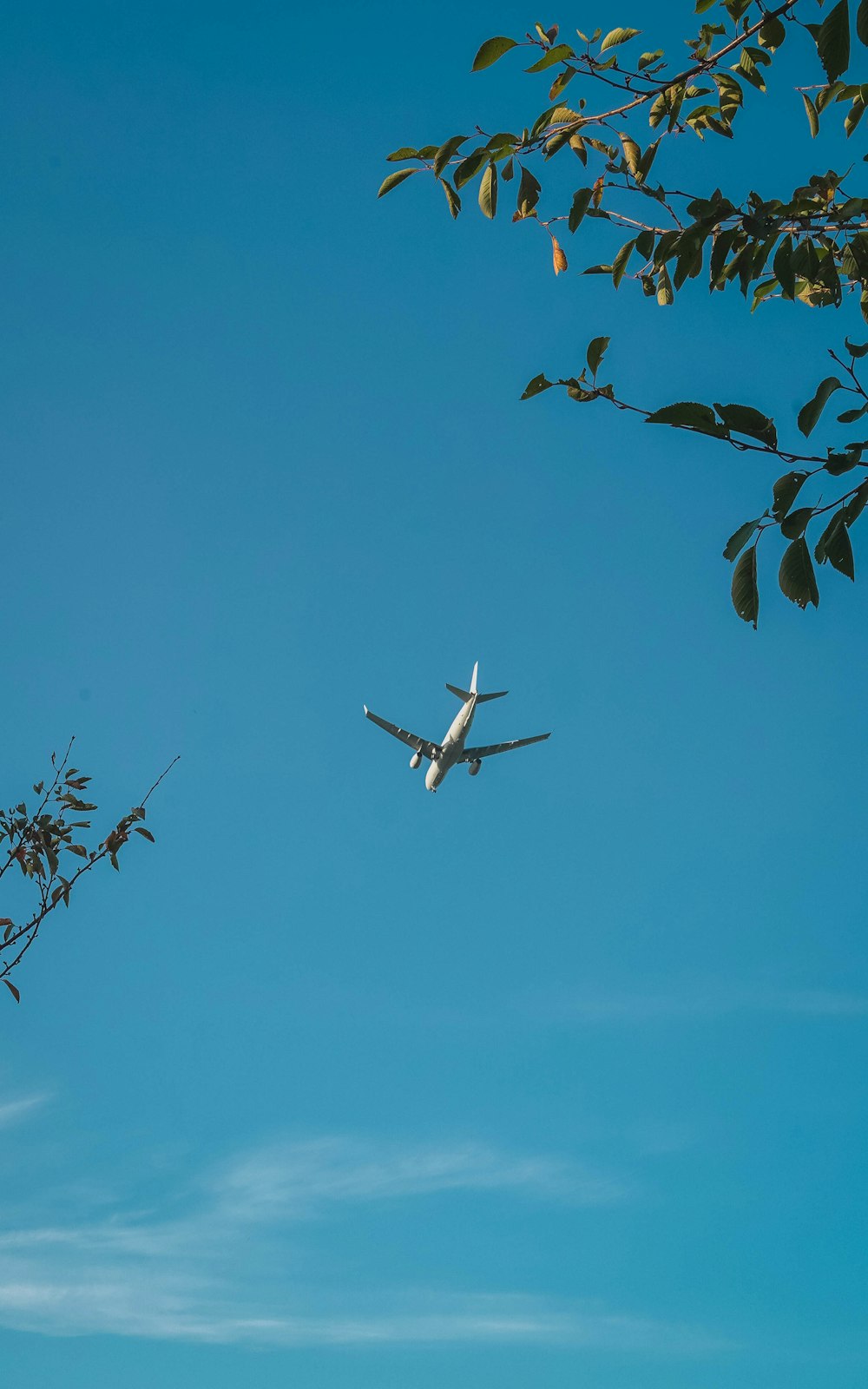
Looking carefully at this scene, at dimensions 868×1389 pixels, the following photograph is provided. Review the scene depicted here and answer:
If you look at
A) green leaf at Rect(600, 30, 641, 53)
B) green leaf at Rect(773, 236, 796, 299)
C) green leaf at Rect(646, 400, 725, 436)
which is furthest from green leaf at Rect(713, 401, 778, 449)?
green leaf at Rect(600, 30, 641, 53)

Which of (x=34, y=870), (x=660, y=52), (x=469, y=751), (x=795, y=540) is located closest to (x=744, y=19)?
(x=660, y=52)

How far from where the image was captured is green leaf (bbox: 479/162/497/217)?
6738 millimetres

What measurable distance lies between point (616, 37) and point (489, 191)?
1.44 meters

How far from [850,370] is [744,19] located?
2685 millimetres

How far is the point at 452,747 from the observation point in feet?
203

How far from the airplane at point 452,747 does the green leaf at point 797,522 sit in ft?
181

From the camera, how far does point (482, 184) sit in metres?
6.79

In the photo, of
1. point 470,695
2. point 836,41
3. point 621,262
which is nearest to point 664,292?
point 621,262

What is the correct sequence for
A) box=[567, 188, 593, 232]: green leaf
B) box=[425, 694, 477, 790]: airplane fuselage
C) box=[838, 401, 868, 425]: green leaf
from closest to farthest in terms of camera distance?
box=[838, 401, 868, 425]: green leaf → box=[567, 188, 593, 232]: green leaf → box=[425, 694, 477, 790]: airplane fuselage

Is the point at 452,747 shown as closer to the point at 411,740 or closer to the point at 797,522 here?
the point at 411,740

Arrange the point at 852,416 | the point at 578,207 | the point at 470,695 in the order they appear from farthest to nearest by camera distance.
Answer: the point at 470,695
the point at 578,207
the point at 852,416

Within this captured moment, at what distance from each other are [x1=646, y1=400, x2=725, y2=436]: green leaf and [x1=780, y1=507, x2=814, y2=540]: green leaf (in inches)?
20.6

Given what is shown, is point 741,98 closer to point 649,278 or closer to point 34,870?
point 649,278

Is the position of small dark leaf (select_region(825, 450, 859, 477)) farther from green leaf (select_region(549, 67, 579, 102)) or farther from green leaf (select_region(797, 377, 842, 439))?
green leaf (select_region(549, 67, 579, 102))
